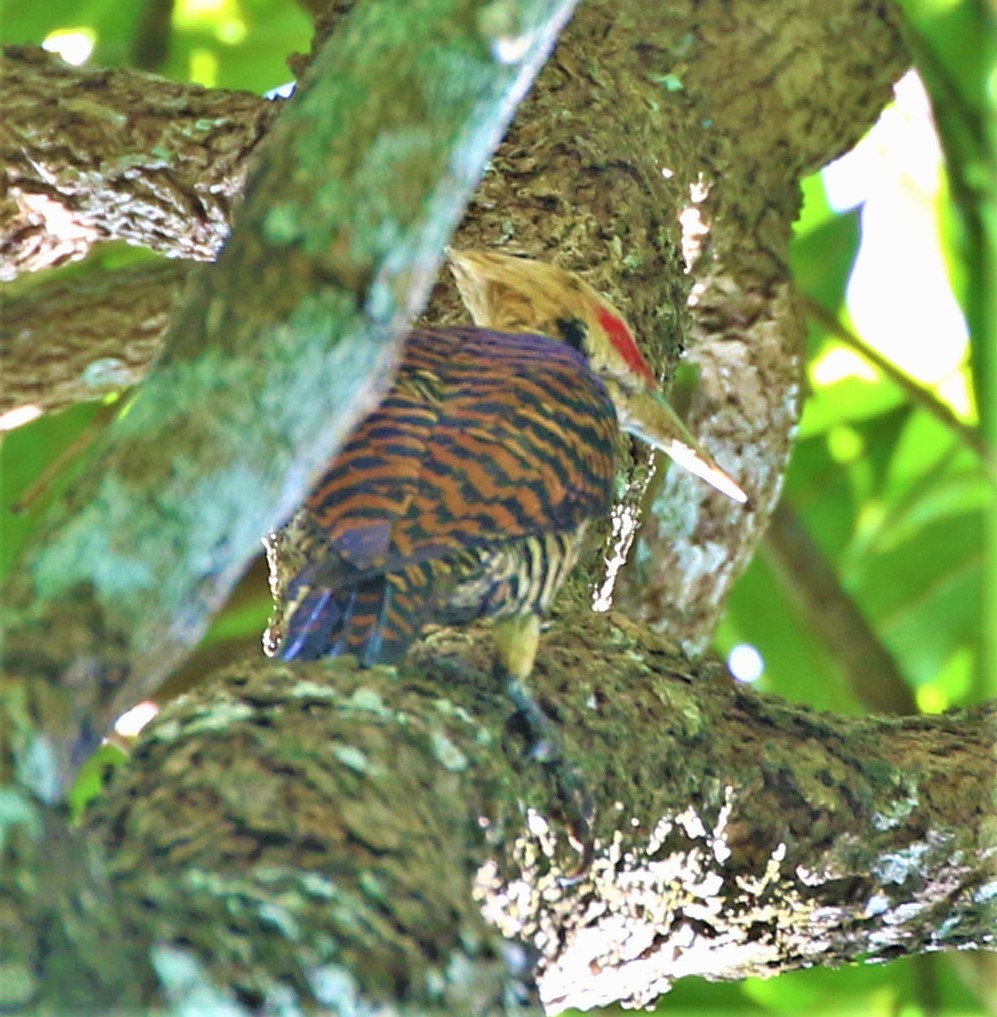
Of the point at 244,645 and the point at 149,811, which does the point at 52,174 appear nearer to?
the point at 244,645

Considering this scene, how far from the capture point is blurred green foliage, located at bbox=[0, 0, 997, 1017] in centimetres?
479

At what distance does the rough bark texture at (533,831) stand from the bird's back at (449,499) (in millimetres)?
103

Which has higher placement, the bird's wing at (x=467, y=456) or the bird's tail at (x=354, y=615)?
Answer: the bird's wing at (x=467, y=456)

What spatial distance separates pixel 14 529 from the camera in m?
5.08

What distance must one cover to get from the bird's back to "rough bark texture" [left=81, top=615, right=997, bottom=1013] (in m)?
0.10

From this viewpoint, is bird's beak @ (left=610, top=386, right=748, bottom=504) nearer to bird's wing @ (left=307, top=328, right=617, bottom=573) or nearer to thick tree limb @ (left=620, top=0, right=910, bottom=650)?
bird's wing @ (left=307, top=328, right=617, bottom=573)

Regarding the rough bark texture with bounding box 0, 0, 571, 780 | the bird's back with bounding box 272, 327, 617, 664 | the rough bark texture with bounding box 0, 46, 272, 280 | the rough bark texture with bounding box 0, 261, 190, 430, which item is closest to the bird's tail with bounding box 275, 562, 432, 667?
the bird's back with bounding box 272, 327, 617, 664

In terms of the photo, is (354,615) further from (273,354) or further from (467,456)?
(273,354)

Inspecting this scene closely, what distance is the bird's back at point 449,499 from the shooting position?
2162mm

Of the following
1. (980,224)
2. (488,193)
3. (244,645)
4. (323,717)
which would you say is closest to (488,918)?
(323,717)

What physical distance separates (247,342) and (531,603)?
106cm

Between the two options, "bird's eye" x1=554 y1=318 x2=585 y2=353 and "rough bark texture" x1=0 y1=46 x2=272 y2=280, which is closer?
"bird's eye" x1=554 y1=318 x2=585 y2=353

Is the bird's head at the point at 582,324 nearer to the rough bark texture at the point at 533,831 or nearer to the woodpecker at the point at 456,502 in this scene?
the woodpecker at the point at 456,502

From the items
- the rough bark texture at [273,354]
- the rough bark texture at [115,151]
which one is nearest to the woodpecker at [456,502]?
the rough bark texture at [273,354]
